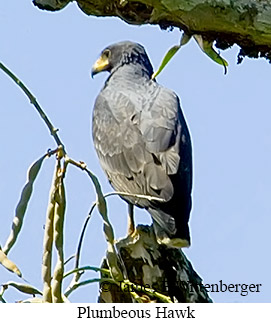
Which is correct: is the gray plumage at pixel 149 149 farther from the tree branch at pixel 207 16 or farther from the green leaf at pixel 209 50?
the tree branch at pixel 207 16

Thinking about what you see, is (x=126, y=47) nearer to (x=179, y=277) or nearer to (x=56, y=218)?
(x=179, y=277)

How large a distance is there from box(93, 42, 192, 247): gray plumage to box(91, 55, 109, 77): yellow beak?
56 cm

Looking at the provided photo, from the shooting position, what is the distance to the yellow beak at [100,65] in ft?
18.8

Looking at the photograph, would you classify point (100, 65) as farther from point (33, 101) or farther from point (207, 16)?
point (33, 101)

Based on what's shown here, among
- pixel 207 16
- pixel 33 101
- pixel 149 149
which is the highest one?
pixel 207 16

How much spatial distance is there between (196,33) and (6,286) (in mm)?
1093

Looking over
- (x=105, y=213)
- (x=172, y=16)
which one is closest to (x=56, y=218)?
(x=105, y=213)

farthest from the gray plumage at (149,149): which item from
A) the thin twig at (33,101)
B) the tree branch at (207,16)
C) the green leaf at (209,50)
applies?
the thin twig at (33,101)

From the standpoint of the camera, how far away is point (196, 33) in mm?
2953

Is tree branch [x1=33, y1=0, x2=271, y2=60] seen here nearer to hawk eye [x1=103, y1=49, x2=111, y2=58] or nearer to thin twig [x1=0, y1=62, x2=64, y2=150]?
thin twig [x1=0, y1=62, x2=64, y2=150]

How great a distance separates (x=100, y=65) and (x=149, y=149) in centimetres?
156

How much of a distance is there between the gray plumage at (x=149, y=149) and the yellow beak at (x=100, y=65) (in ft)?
1.84

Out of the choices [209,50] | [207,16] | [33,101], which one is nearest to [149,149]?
[209,50]

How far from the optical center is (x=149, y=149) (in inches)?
171
